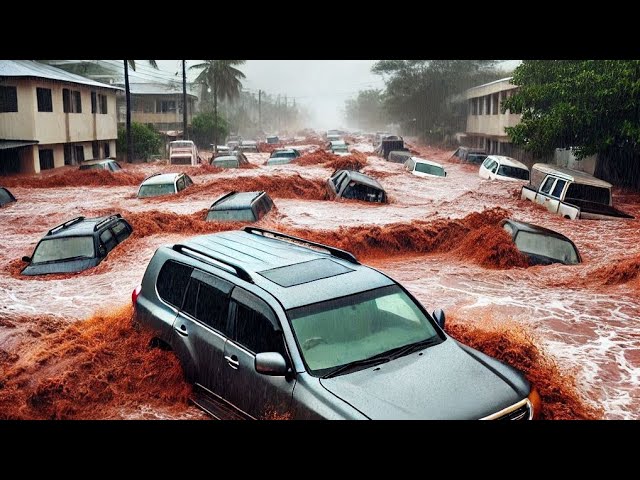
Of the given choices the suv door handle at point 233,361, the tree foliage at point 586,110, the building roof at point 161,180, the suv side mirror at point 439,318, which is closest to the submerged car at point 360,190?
the building roof at point 161,180

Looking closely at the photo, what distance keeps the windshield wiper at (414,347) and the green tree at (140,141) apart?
3802cm

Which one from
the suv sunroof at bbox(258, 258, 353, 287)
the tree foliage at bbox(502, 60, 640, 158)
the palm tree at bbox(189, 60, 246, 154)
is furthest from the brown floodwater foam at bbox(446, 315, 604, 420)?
the palm tree at bbox(189, 60, 246, 154)

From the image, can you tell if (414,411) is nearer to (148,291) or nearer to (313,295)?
(313,295)

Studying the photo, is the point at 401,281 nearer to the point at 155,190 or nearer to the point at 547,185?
the point at 547,185

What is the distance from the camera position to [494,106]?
41.8 metres

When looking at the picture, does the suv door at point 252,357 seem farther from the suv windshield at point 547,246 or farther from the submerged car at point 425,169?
the submerged car at point 425,169

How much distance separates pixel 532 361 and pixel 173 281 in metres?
3.84

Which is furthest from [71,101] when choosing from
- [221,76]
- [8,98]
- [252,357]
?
[221,76]

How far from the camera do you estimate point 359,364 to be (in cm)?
450

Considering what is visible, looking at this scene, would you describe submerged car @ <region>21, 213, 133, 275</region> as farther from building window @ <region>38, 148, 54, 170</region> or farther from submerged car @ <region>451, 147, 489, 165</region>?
submerged car @ <region>451, 147, 489, 165</region>

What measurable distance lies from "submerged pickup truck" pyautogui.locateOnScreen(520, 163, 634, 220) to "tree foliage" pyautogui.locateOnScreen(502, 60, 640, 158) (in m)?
2.26

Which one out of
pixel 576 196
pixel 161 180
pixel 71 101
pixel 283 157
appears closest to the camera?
pixel 576 196

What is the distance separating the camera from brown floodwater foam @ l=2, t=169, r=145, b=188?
985 inches
